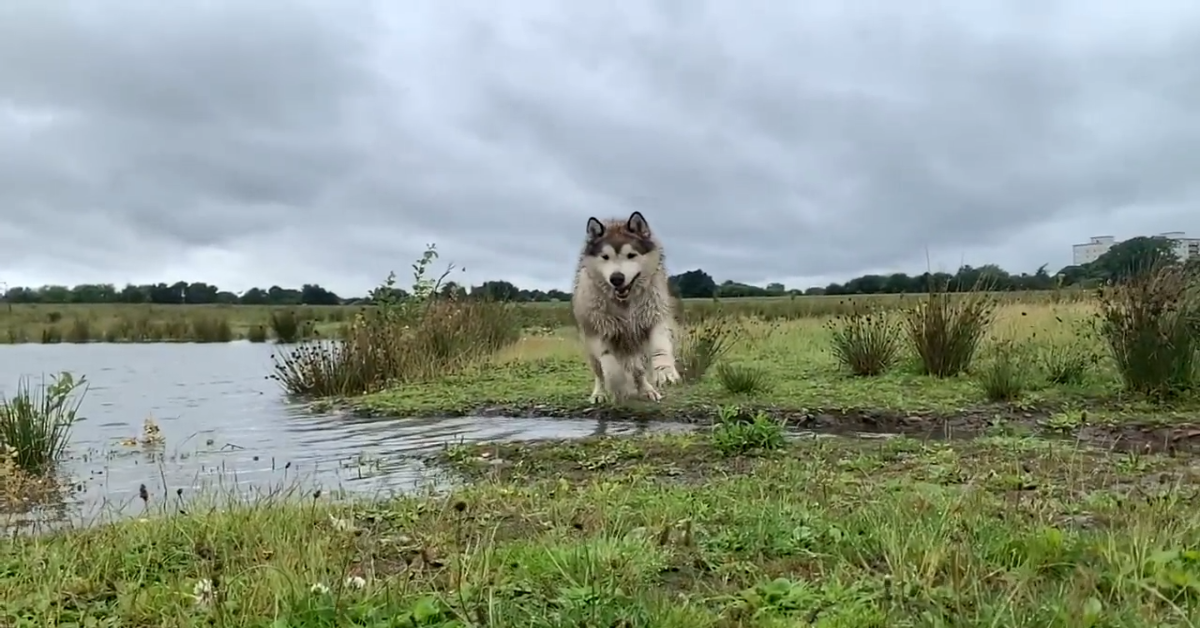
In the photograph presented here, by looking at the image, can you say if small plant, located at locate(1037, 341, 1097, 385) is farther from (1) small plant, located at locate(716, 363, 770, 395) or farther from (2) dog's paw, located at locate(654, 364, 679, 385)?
(2) dog's paw, located at locate(654, 364, 679, 385)

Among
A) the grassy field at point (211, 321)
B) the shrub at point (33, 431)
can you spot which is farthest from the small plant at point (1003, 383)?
the grassy field at point (211, 321)

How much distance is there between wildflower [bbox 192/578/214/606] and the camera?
2.88 m

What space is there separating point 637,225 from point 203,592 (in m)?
7.64

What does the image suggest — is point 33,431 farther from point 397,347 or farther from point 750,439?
point 397,347

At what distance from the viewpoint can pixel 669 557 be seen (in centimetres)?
335

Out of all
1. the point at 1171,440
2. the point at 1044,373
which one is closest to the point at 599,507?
the point at 1171,440

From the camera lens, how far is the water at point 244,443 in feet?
19.3

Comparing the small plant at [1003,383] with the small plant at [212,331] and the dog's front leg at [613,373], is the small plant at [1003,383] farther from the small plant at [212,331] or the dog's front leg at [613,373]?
the small plant at [212,331]

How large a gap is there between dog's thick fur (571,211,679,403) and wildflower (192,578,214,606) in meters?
6.86

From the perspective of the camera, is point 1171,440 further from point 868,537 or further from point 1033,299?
point 1033,299

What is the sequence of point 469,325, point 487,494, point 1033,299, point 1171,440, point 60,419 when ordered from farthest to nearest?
point 1033,299, point 469,325, point 60,419, point 1171,440, point 487,494

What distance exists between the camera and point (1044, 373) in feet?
32.2

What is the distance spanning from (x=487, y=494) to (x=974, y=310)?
25.8 ft

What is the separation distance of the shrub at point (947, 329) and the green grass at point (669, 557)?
565 cm
